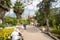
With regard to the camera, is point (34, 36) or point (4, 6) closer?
point (34, 36)

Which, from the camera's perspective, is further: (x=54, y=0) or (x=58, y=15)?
(x=58, y=15)

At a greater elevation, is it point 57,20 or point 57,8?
point 57,8

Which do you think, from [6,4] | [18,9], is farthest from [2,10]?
[18,9]

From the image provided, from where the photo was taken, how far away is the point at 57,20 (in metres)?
36.7

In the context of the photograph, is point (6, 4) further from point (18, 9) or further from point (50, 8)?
point (18, 9)

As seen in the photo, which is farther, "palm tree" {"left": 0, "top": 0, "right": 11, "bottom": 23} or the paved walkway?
"palm tree" {"left": 0, "top": 0, "right": 11, "bottom": 23}

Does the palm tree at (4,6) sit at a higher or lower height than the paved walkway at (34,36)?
higher

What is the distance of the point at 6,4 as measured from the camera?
39094mm

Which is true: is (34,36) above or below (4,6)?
below

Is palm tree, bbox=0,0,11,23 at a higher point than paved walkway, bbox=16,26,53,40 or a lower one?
higher

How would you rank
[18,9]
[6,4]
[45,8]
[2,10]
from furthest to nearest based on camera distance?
[18,9] < [2,10] < [6,4] < [45,8]

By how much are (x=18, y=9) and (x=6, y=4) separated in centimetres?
3323

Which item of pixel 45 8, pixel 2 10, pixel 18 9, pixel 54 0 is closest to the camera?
pixel 54 0

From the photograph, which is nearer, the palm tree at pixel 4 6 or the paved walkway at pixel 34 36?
the paved walkway at pixel 34 36
